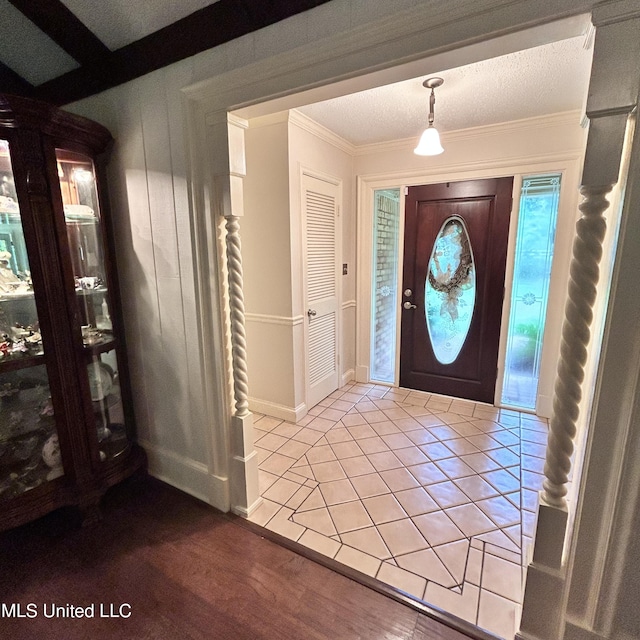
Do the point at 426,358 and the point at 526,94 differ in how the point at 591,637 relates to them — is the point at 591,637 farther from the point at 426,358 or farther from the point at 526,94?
the point at 526,94

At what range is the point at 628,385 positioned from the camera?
3.23 feet

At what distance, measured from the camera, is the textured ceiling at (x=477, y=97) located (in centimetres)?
182

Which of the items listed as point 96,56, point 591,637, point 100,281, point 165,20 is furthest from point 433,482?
point 96,56

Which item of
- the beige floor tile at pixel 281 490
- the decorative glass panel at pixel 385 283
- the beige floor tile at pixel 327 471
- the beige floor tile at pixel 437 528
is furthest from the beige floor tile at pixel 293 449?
the decorative glass panel at pixel 385 283

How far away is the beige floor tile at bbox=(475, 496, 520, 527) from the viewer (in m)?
1.82

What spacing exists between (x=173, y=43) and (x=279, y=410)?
8.17 feet

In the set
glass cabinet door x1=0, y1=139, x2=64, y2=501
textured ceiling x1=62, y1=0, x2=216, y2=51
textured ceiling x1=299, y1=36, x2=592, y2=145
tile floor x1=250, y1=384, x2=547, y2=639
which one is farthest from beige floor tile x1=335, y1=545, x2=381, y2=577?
textured ceiling x1=62, y1=0, x2=216, y2=51

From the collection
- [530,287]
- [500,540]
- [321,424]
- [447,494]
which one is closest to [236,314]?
[321,424]

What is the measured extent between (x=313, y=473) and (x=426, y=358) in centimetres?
173

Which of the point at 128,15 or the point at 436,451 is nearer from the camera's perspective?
the point at 128,15

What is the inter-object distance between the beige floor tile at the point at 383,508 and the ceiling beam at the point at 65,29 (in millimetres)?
2723

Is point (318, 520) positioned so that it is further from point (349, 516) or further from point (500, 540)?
point (500, 540)

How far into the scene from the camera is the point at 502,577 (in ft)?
4.94

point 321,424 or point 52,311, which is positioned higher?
point 52,311
